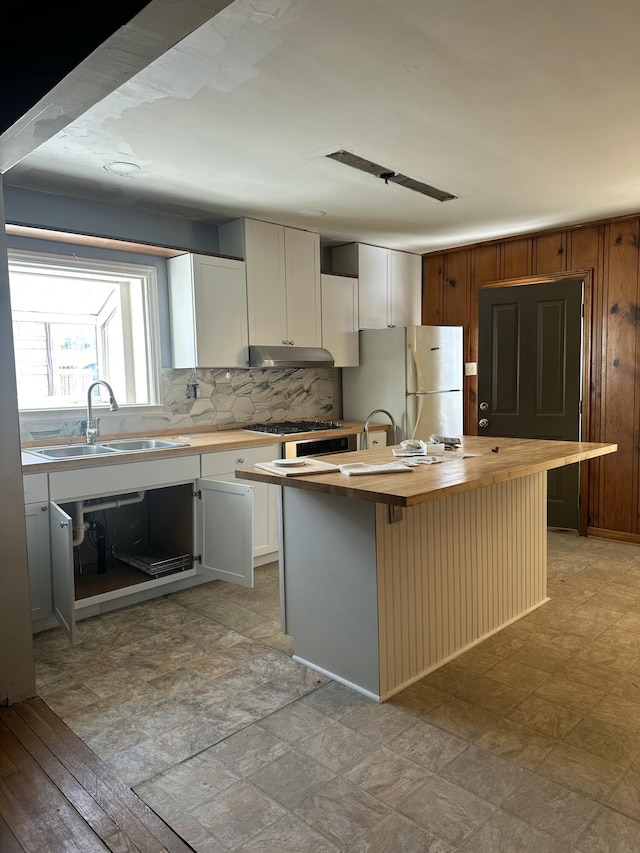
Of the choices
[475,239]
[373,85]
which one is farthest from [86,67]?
[475,239]

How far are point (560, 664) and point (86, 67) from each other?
113 inches

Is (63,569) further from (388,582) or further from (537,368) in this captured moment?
(537,368)

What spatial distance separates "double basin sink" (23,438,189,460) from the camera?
3457 millimetres

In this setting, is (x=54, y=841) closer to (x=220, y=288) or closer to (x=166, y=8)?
(x=166, y=8)

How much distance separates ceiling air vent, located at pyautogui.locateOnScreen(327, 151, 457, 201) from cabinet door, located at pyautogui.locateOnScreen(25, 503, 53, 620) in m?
2.35

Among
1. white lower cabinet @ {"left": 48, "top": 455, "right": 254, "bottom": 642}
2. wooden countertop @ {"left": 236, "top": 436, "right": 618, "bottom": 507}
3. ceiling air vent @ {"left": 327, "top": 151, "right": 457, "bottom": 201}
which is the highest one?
ceiling air vent @ {"left": 327, "top": 151, "right": 457, "bottom": 201}

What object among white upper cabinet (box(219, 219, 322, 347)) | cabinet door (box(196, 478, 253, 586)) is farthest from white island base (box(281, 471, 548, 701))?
white upper cabinet (box(219, 219, 322, 347))

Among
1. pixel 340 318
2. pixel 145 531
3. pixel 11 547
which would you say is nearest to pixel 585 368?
pixel 340 318

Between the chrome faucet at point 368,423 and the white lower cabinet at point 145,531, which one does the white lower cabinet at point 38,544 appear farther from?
the chrome faucet at point 368,423

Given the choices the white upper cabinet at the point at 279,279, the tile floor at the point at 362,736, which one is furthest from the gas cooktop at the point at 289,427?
the tile floor at the point at 362,736

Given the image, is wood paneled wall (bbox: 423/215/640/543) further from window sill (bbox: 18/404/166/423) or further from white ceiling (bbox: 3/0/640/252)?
window sill (bbox: 18/404/166/423)

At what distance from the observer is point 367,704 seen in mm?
2369

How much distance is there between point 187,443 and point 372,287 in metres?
2.42

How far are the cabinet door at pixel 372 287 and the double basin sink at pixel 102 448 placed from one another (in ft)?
7.16
